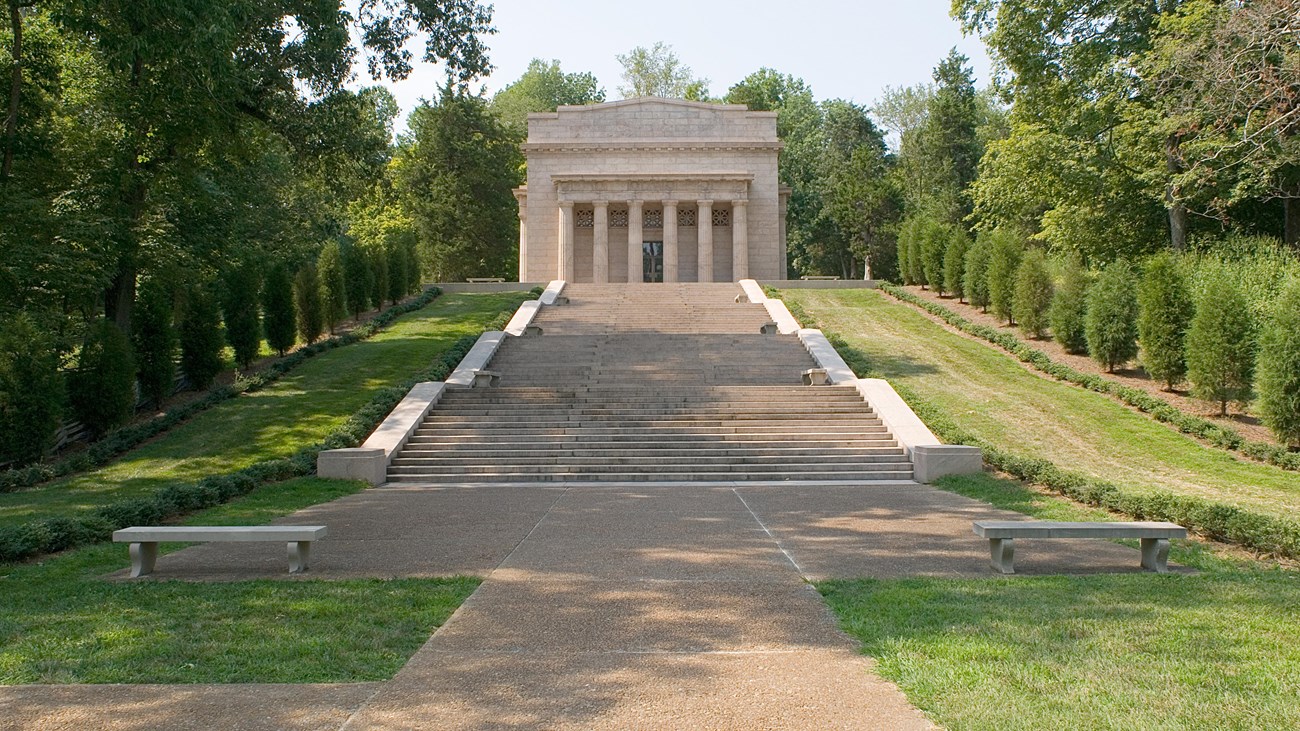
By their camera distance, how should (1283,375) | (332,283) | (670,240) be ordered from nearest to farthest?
(1283,375)
(332,283)
(670,240)

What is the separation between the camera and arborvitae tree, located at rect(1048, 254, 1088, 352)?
2492 centimetres

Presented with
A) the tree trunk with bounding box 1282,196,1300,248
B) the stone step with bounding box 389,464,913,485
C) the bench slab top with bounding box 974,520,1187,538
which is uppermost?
the tree trunk with bounding box 1282,196,1300,248

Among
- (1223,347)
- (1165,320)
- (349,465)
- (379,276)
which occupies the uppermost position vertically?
(379,276)

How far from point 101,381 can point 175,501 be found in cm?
891

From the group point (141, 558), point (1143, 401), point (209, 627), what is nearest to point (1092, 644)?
point (209, 627)

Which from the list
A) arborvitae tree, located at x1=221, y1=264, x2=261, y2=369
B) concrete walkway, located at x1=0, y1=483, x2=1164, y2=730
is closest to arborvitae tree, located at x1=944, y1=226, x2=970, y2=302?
concrete walkway, located at x1=0, y1=483, x2=1164, y2=730

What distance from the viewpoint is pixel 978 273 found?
103 ft

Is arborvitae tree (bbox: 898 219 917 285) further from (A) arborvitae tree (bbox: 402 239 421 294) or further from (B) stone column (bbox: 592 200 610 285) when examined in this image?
(A) arborvitae tree (bbox: 402 239 421 294)

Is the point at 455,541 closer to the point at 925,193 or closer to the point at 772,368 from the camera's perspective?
the point at 772,368

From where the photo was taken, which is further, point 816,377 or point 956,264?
point 956,264

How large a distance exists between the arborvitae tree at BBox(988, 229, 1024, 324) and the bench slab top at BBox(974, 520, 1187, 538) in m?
21.7

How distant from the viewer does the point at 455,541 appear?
970 centimetres

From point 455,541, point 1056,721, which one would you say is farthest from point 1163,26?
point 1056,721

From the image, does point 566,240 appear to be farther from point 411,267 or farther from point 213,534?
point 213,534
